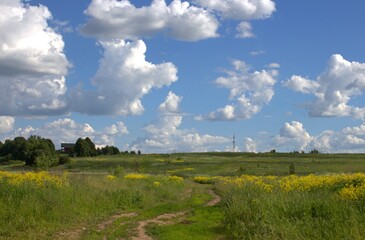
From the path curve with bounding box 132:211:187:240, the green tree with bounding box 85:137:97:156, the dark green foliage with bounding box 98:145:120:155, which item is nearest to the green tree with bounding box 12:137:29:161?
the green tree with bounding box 85:137:97:156

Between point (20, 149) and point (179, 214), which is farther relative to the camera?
point (20, 149)

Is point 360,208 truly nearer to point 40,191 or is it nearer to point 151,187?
point 40,191

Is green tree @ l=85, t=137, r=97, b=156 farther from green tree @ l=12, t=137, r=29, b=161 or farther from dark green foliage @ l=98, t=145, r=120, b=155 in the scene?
green tree @ l=12, t=137, r=29, b=161

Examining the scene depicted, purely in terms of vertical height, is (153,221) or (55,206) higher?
(55,206)

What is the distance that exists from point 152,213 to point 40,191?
5095mm

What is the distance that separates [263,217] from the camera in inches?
555

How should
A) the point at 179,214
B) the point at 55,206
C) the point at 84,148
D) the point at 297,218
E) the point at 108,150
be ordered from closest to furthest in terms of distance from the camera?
the point at 297,218, the point at 55,206, the point at 179,214, the point at 84,148, the point at 108,150

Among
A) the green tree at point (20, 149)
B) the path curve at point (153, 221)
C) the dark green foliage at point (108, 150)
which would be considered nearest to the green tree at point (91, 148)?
the dark green foliage at point (108, 150)

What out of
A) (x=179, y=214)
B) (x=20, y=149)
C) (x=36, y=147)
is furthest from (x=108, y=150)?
(x=179, y=214)

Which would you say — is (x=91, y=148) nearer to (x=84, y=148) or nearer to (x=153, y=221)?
(x=84, y=148)

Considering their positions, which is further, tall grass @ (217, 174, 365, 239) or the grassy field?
the grassy field

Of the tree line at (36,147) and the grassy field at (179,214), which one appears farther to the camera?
the tree line at (36,147)

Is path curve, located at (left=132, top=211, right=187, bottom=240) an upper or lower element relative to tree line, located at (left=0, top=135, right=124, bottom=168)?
lower

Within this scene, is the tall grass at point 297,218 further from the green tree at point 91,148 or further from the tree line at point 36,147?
the green tree at point 91,148
